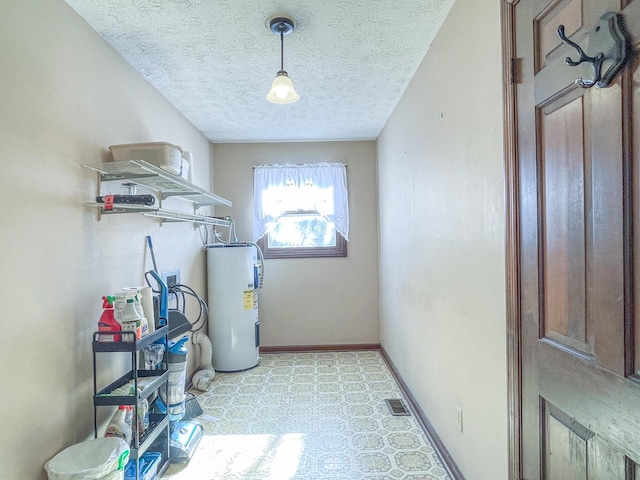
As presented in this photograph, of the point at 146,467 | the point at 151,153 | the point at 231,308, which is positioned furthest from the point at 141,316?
the point at 231,308

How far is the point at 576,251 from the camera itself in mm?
860

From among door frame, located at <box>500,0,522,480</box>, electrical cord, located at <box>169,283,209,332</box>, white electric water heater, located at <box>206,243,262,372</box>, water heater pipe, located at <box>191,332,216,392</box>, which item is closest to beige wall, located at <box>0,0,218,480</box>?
electrical cord, located at <box>169,283,209,332</box>

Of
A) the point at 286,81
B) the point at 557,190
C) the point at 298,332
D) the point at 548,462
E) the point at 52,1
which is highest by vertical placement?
the point at 52,1

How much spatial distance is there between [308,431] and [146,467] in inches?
38.6

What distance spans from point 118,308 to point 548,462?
1.75 meters

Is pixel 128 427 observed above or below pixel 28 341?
below

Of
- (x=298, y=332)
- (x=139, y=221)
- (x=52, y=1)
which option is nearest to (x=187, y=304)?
(x=139, y=221)

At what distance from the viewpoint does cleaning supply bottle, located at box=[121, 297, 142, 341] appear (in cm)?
157

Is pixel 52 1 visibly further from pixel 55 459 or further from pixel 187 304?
pixel 187 304

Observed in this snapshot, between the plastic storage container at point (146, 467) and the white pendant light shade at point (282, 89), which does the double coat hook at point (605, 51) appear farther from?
the plastic storage container at point (146, 467)

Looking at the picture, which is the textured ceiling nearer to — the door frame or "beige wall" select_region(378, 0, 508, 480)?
"beige wall" select_region(378, 0, 508, 480)

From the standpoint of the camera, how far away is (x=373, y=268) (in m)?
3.94

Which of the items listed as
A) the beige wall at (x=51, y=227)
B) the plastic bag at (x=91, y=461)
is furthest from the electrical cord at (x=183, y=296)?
the plastic bag at (x=91, y=461)

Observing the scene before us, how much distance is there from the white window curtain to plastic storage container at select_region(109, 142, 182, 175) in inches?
73.2
